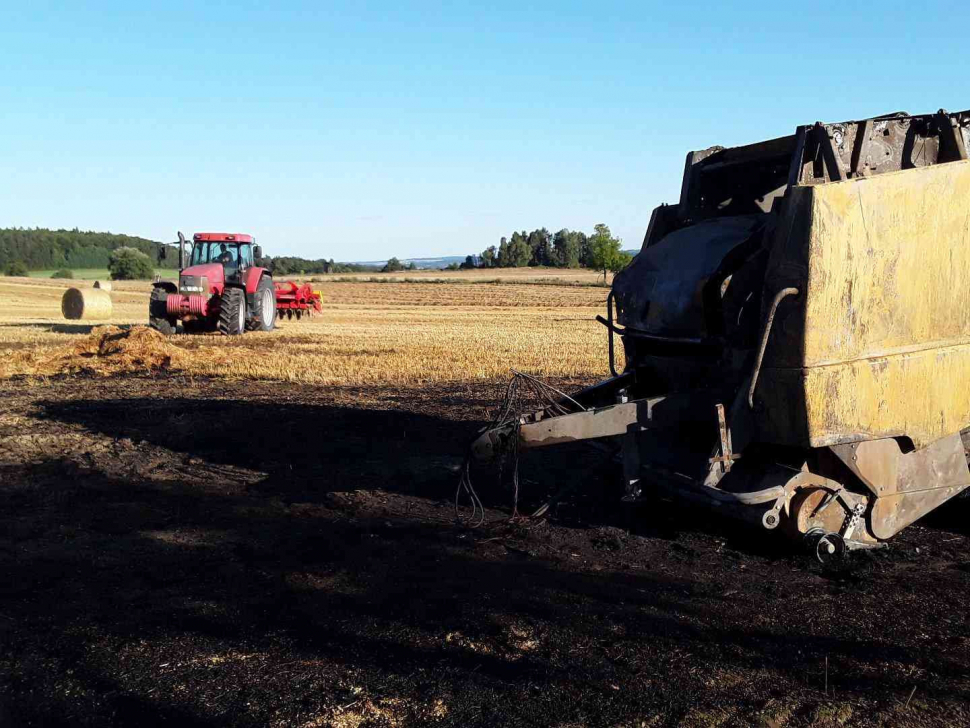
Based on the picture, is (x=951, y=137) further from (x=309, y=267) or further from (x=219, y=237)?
(x=309, y=267)

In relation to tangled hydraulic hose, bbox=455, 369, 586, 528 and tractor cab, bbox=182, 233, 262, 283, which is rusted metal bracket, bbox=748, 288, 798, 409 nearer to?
tangled hydraulic hose, bbox=455, 369, 586, 528

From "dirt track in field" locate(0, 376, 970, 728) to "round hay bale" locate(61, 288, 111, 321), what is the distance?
1924 centimetres

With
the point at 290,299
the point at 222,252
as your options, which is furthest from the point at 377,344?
the point at 290,299

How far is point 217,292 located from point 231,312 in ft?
3.15

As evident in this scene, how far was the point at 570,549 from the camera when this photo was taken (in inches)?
223

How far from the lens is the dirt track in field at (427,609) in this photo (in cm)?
353

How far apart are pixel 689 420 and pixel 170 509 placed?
3687 mm

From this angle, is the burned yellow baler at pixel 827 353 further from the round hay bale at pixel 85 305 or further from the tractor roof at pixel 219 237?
the round hay bale at pixel 85 305

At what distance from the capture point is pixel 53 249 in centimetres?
9762

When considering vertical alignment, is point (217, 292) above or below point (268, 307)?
above

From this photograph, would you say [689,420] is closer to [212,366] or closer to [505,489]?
[505,489]

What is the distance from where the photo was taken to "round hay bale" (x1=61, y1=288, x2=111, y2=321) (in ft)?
83.8

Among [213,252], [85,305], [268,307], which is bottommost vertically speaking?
[85,305]

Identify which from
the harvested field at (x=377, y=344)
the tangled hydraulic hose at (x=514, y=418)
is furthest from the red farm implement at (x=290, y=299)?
the tangled hydraulic hose at (x=514, y=418)
